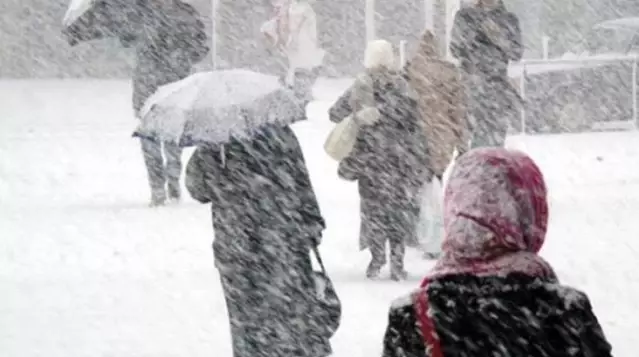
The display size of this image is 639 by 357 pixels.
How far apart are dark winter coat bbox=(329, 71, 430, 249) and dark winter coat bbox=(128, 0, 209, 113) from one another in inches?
134

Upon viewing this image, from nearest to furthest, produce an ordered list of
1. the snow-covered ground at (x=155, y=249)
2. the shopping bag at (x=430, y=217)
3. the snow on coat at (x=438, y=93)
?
the snow-covered ground at (x=155, y=249), the shopping bag at (x=430, y=217), the snow on coat at (x=438, y=93)

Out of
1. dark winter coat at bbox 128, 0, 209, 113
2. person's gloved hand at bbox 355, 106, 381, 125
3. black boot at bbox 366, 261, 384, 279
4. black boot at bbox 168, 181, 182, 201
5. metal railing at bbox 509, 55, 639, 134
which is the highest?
person's gloved hand at bbox 355, 106, 381, 125

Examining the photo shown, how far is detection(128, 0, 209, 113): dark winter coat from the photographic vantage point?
1261cm

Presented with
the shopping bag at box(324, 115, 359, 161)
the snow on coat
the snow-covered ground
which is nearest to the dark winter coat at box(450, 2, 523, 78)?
the snow-covered ground

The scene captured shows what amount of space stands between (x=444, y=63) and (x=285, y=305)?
4815 millimetres

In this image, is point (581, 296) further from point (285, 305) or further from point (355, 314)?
point (355, 314)

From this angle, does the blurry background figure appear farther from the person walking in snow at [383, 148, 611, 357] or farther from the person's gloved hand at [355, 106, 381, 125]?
the person walking in snow at [383, 148, 611, 357]

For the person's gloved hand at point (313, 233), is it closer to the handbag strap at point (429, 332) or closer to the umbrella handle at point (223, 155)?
the umbrella handle at point (223, 155)

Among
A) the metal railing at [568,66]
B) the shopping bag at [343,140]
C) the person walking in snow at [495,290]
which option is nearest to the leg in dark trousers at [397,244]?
the shopping bag at [343,140]

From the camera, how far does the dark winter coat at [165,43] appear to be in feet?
41.4

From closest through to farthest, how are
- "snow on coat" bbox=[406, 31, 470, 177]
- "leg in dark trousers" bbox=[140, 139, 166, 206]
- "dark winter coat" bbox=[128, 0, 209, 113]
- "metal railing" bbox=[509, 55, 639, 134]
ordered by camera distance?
"snow on coat" bbox=[406, 31, 470, 177]
"dark winter coat" bbox=[128, 0, 209, 113]
"leg in dark trousers" bbox=[140, 139, 166, 206]
"metal railing" bbox=[509, 55, 639, 134]

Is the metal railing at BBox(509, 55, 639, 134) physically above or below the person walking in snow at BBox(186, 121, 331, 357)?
below

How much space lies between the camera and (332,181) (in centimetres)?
1462

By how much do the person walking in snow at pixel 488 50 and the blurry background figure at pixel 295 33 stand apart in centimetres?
563
